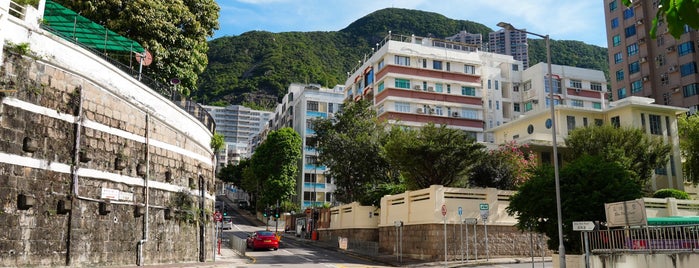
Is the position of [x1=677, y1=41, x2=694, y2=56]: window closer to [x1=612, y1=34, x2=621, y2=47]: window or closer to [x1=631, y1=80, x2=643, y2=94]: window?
[x1=631, y1=80, x2=643, y2=94]: window

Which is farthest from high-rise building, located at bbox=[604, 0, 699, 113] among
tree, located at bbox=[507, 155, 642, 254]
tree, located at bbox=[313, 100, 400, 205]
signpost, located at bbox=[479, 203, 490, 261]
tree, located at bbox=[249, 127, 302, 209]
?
tree, located at bbox=[507, 155, 642, 254]

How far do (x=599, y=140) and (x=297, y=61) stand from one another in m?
132

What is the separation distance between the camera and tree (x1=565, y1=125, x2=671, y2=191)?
38.8 m

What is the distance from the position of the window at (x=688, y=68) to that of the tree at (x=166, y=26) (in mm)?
56304

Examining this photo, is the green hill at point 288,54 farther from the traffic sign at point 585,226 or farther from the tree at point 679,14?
the tree at point 679,14

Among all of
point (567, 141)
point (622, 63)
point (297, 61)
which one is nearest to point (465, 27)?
point (297, 61)

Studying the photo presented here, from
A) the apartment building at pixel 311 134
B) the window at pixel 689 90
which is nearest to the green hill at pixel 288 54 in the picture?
the apartment building at pixel 311 134

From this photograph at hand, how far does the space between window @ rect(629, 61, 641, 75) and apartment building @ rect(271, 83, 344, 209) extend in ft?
130

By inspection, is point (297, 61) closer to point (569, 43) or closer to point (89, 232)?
point (569, 43)

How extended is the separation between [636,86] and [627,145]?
37519 mm

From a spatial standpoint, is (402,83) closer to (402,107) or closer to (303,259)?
(402,107)

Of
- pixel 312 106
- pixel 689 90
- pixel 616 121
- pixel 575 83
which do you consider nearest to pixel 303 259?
pixel 616 121

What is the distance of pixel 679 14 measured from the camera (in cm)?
379

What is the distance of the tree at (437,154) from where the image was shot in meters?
34.8
